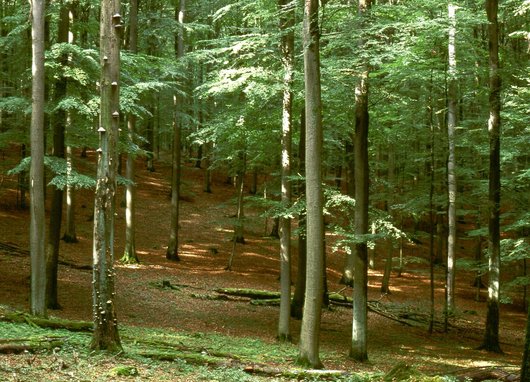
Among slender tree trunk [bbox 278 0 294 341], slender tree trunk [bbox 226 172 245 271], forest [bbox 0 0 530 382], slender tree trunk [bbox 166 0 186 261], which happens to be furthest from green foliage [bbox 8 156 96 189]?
slender tree trunk [bbox 166 0 186 261]

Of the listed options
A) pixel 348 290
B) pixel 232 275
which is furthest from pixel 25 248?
pixel 348 290

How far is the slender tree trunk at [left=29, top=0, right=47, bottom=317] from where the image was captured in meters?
12.0

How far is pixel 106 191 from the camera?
8.27m

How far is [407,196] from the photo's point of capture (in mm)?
21812

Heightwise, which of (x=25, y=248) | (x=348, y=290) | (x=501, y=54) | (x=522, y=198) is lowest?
(x=348, y=290)

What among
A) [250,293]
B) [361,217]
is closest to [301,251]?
[361,217]

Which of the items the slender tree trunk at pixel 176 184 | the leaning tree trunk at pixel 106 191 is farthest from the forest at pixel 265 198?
the slender tree trunk at pixel 176 184

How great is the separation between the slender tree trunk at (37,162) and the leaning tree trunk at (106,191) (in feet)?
14.7

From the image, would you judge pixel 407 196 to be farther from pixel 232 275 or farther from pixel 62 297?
pixel 62 297

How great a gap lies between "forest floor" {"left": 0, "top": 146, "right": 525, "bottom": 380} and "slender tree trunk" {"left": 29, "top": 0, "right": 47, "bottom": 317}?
1.62 metres

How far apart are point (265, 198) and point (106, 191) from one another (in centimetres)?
748

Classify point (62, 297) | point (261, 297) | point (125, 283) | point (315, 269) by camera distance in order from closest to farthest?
1. point (315, 269)
2. point (62, 297)
3. point (125, 283)
4. point (261, 297)

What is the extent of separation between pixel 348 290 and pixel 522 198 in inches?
342

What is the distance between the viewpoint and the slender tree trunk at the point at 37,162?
1205 centimetres
